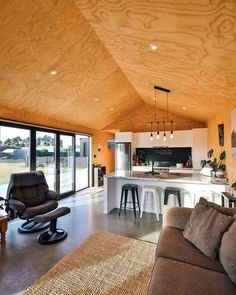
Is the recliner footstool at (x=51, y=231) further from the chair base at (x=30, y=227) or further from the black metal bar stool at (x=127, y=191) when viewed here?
the black metal bar stool at (x=127, y=191)

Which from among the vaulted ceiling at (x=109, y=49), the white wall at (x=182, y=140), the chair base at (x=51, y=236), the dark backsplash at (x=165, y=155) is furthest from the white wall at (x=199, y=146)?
the chair base at (x=51, y=236)

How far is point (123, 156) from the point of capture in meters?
7.46

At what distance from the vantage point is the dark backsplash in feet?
23.9

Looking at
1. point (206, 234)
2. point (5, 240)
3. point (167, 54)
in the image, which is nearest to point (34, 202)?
point (5, 240)

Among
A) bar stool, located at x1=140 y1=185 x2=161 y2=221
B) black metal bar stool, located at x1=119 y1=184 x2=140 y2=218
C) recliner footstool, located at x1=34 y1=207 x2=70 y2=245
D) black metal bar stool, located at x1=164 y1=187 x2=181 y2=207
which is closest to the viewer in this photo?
recliner footstool, located at x1=34 y1=207 x2=70 y2=245

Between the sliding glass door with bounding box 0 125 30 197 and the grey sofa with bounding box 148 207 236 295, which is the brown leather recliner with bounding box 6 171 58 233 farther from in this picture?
the grey sofa with bounding box 148 207 236 295

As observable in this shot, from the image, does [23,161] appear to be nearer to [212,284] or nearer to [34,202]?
[34,202]

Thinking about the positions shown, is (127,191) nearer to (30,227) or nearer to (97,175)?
(30,227)

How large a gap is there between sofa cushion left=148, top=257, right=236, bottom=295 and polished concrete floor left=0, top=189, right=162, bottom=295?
153 centimetres

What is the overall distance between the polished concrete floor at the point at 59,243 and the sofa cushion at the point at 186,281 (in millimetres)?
1528

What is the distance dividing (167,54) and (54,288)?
326cm

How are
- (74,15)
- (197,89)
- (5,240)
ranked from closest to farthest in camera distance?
(74,15), (5,240), (197,89)

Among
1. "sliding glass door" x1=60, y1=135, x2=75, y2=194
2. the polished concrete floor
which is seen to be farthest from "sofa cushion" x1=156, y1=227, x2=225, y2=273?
"sliding glass door" x1=60, y1=135, x2=75, y2=194

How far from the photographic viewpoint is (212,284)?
1.40 meters
